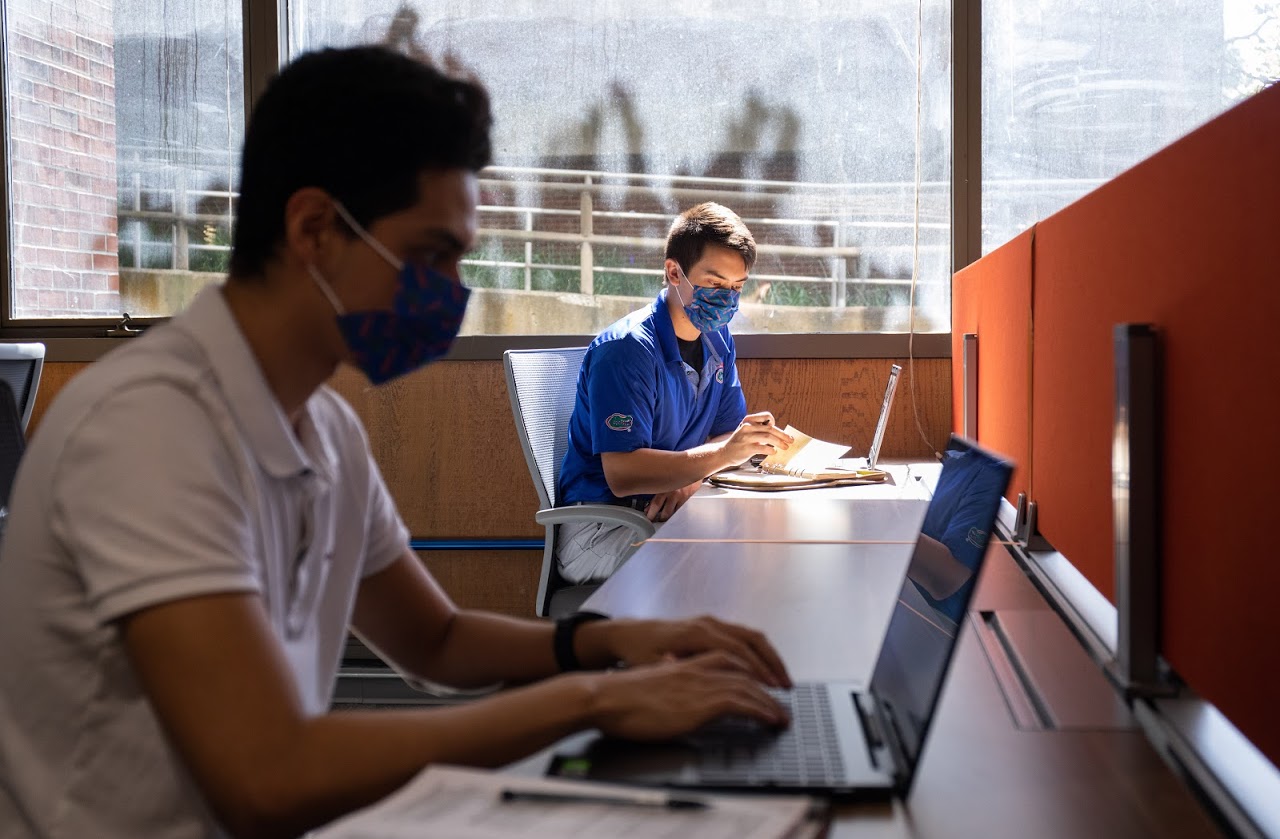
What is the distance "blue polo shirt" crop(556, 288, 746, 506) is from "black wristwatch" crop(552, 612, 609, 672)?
1507 millimetres

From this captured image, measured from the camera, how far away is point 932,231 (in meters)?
3.45

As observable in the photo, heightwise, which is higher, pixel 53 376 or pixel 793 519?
pixel 53 376

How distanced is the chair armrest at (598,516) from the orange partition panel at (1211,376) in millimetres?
1186

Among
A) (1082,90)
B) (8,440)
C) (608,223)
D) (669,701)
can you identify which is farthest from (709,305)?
(669,701)

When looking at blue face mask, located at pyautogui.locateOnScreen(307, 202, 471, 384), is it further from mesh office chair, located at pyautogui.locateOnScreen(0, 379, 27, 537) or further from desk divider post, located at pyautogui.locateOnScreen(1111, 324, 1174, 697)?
mesh office chair, located at pyautogui.locateOnScreen(0, 379, 27, 537)

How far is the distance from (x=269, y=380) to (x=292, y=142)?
0.21 m

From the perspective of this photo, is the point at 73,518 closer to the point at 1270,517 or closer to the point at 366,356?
the point at 366,356

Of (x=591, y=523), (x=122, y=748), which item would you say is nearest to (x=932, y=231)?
(x=591, y=523)

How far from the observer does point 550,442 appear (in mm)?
2814

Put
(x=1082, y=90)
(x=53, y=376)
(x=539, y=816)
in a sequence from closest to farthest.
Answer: (x=539, y=816) < (x=1082, y=90) < (x=53, y=376)

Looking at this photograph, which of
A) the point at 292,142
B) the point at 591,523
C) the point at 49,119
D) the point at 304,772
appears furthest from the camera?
the point at 49,119

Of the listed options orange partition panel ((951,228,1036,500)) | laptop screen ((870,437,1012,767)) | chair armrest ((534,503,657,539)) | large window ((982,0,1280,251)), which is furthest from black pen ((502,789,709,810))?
large window ((982,0,1280,251))

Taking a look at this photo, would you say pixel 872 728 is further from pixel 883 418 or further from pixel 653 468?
pixel 883 418

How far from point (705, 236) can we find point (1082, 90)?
133cm
